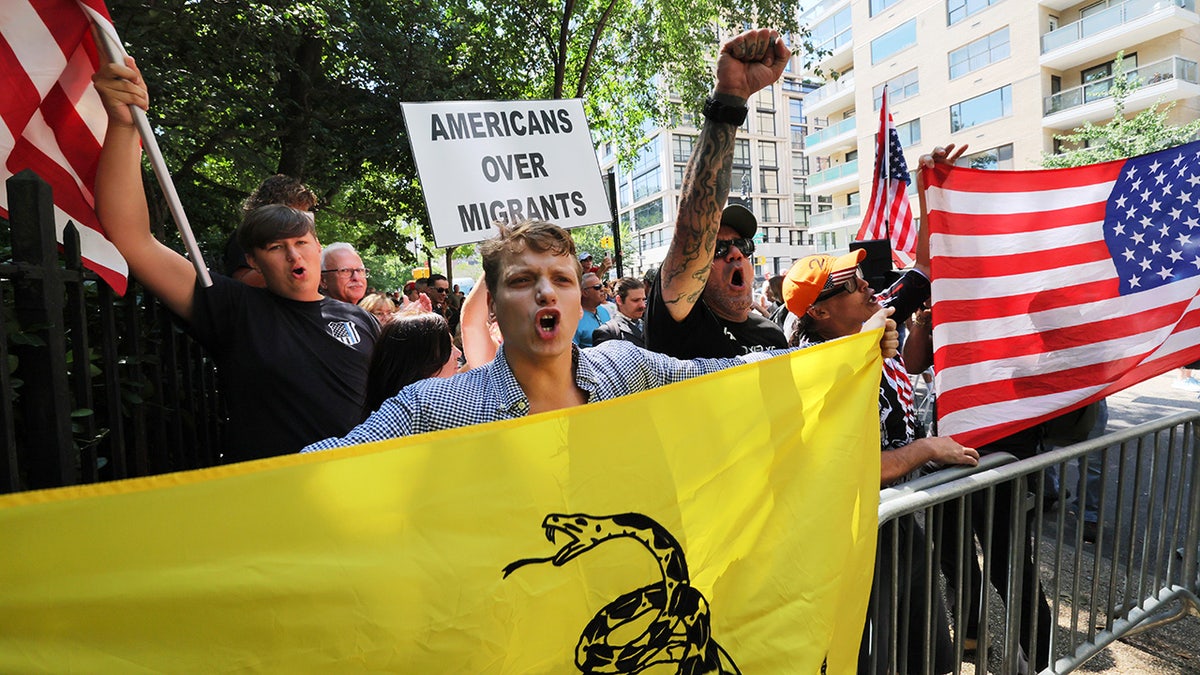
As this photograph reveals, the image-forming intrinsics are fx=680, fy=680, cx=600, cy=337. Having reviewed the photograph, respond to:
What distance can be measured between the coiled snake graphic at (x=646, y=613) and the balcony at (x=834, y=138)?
42821 mm

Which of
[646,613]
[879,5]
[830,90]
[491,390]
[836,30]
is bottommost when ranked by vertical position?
[646,613]

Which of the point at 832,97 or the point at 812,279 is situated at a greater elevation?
the point at 832,97

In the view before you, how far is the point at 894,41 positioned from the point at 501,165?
128 ft

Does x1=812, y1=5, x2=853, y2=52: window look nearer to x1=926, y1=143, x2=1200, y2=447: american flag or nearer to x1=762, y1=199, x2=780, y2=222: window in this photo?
x1=762, y1=199, x2=780, y2=222: window

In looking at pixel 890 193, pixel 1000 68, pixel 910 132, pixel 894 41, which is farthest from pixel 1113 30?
pixel 890 193

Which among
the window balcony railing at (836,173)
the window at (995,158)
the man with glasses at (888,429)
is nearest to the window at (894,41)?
the window balcony railing at (836,173)

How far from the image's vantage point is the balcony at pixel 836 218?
41.2 meters

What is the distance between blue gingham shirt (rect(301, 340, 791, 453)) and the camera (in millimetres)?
1696

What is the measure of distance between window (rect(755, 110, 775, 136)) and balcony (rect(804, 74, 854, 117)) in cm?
1707

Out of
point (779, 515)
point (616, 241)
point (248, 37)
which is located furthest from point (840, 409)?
point (248, 37)

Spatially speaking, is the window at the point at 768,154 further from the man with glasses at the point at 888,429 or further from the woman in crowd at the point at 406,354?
the woman in crowd at the point at 406,354

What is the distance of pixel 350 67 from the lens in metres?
12.2

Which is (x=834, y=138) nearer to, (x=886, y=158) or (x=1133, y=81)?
(x=1133, y=81)

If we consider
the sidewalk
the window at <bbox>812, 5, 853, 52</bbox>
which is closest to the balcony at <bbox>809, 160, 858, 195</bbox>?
the window at <bbox>812, 5, 853, 52</bbox>
